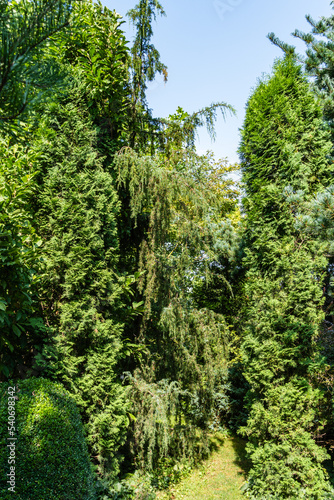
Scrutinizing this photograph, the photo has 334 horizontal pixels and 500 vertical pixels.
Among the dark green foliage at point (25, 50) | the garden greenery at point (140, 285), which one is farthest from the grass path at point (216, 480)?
the dark green foliage at point (25, 50)

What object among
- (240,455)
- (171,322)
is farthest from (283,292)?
(240,455)

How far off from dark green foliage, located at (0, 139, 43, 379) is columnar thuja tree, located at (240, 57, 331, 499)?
134 inches

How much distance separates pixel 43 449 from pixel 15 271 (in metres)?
1.67

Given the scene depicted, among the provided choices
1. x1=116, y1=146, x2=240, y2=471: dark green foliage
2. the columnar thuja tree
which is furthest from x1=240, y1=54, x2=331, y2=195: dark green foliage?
x1=116, y1=146, x2=240, y2=471: dark green foliage

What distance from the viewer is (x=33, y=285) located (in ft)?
11.7

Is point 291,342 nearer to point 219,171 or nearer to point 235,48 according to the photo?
point 235,48

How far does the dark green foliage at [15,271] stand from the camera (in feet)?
9.80

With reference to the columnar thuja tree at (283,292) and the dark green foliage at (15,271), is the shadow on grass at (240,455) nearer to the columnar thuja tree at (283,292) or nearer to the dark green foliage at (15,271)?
the columnar thuja tree at (283,292)

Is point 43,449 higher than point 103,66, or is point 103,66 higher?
point 103,66

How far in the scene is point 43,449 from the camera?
264 cm

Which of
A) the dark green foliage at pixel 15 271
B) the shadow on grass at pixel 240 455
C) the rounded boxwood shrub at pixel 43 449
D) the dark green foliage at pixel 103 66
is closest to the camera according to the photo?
the rounded boxwood shrub at pixel 43 449

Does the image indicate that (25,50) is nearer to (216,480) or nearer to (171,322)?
(171,322)

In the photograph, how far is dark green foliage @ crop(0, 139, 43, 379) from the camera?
2.99m

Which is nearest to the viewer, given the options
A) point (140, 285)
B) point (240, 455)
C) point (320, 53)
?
point (140, 285)
